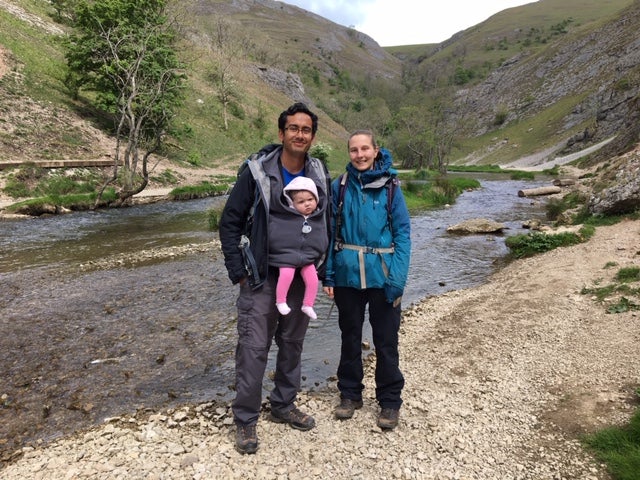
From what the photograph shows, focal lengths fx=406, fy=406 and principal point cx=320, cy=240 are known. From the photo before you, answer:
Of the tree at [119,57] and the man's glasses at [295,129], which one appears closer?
the man's glasses at [295,129]

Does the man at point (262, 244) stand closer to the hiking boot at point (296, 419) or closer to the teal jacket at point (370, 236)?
the teal jacket at point (370, 236)

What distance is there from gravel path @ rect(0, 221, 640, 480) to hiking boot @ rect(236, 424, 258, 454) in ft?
0.25

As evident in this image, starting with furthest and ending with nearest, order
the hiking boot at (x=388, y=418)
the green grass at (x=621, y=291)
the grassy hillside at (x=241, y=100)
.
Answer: the grassy hillside at (x=241, y=100), the green grass at (x=621, y=291), the hiking boot at (x=388, y=418)

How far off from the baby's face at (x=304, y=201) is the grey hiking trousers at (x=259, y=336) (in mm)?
675

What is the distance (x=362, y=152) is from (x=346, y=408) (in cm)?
291

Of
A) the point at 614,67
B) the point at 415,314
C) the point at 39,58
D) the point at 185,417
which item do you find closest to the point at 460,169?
the point at 614,67

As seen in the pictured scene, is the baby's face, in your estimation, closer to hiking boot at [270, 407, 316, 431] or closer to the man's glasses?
the man's glasses

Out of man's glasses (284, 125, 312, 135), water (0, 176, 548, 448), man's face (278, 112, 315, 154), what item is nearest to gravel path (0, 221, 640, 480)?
water (0, 176, 548, 448)

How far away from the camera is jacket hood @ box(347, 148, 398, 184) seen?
4133 mm

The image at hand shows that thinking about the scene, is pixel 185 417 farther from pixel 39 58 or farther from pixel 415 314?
pixel 39 58

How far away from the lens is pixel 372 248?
4242 millimetres

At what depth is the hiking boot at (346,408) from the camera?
4664 mm

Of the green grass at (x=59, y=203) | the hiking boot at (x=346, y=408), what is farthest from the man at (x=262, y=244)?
the green grass at (x=59, y=203)

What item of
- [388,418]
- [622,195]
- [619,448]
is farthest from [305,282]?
[622,195]
